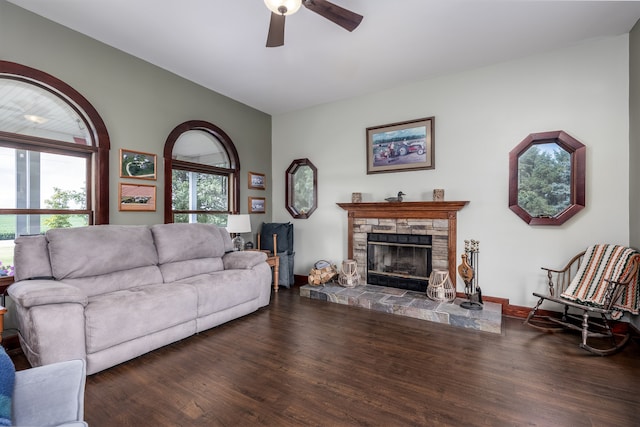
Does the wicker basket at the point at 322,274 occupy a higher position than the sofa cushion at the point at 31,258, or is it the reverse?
the sofa cushion at the point at 31,258

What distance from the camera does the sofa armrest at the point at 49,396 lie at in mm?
1012

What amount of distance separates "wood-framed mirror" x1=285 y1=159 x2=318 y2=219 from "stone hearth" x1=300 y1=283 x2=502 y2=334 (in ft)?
4.54

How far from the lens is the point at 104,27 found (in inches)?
116

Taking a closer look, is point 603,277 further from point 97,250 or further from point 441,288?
point 97,250

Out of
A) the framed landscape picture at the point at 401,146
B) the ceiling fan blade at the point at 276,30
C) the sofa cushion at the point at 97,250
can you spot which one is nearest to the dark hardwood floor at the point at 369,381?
the sofa cushion at the point at 97,250

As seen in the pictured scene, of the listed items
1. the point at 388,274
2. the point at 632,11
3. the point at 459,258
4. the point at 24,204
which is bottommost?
the point at 388,274

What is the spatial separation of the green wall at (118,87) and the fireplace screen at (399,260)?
2.91m

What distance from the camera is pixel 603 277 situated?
279 cm

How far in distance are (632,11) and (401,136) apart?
238cm

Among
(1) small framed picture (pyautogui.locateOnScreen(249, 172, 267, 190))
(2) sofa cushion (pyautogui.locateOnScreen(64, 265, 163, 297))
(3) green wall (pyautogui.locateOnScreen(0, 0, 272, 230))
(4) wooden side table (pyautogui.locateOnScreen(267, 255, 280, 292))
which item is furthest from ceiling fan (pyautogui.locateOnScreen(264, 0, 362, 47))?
(4) wooden side table (pyautogui.locateOnScreen(267, 255, 280, 292))

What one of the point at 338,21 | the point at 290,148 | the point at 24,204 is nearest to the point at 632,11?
the point at 338,21

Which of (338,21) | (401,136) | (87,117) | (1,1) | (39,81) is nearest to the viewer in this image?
(338,21)

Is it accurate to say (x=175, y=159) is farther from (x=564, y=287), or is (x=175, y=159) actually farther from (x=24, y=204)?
(x=564, y=287)

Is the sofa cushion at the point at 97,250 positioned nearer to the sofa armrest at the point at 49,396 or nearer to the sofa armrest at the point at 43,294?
the sofa armrest at the point at 43,294
